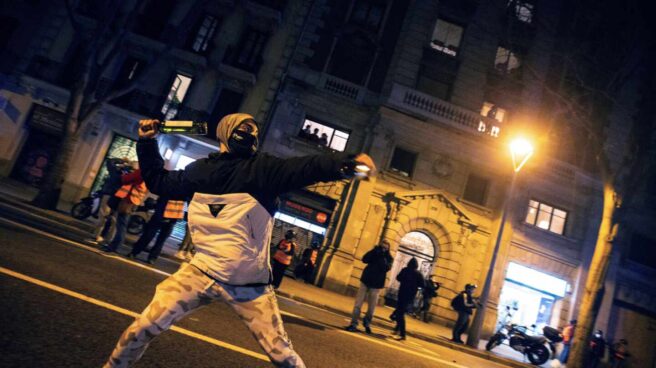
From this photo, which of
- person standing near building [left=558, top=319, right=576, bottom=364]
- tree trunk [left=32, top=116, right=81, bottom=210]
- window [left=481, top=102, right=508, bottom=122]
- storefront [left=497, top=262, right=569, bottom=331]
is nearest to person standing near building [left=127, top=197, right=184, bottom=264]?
tree trunk [left=32, top=116, right=81, bottom=210]

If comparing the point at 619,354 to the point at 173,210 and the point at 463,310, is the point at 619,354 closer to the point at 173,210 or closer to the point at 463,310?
the point at 463,310

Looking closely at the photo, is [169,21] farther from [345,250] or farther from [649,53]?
[649,53]

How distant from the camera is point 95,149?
15359mm

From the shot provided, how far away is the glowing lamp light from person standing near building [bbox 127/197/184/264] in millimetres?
9687

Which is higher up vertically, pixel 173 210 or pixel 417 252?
pixel 417 252

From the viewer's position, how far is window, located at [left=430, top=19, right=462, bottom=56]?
16469mm

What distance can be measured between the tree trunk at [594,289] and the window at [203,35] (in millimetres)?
17751

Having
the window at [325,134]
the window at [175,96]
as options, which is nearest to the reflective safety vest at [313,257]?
the window at [325,134]

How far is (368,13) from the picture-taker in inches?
665

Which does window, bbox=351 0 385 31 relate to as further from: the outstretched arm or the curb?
the outstretched arm

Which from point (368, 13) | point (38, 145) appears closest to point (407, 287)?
point (368, 13)

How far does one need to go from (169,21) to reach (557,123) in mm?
19856

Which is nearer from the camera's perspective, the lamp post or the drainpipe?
the lamp post

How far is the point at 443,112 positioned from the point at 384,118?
104 inches
